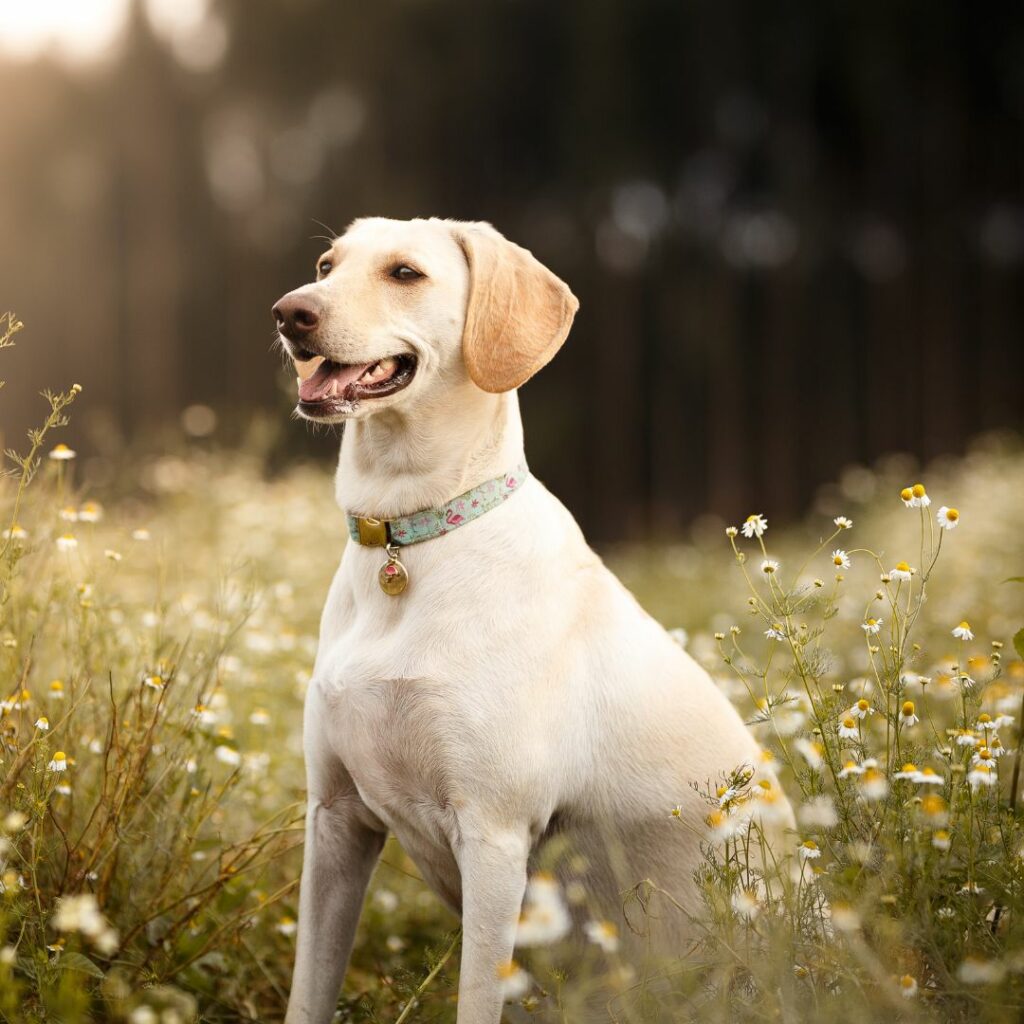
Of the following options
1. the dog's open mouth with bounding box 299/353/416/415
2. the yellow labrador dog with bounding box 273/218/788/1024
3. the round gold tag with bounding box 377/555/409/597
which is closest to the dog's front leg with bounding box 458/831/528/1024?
the yellow labrador dog with bounding box 273/218/788/1024

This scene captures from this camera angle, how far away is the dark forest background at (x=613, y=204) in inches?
557

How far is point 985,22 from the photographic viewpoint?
13.7m

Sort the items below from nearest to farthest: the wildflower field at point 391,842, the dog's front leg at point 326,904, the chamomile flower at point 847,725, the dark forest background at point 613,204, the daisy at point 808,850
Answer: the wildflower field at point 391,842
the daisy at point 808,850
the chamomile flower at point 847,725
the dog's front leg at point 326,904
the dark forest background at point 613,204

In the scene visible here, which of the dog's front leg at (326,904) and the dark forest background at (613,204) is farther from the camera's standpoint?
the dark forest background at (613,204)

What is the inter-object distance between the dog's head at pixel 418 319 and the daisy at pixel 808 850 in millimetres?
1229

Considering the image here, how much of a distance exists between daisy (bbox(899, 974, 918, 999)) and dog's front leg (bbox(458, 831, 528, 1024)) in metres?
0.81

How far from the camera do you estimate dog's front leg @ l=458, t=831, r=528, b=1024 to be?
2250 millimetres

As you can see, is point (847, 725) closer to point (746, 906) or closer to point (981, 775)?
point (981, 775)

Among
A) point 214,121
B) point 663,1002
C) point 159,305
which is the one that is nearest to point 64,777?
point 663,1002

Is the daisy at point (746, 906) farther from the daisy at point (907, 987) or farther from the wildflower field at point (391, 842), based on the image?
the daisy at point (907, 987)

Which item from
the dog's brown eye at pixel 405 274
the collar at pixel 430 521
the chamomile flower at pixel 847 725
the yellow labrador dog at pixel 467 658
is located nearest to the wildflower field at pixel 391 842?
the chamomile flower at pixel 847 725

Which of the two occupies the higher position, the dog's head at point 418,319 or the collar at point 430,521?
the dog's head at point 418,319

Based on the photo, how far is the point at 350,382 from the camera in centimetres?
257

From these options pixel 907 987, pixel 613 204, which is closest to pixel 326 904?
pixel 907 987
